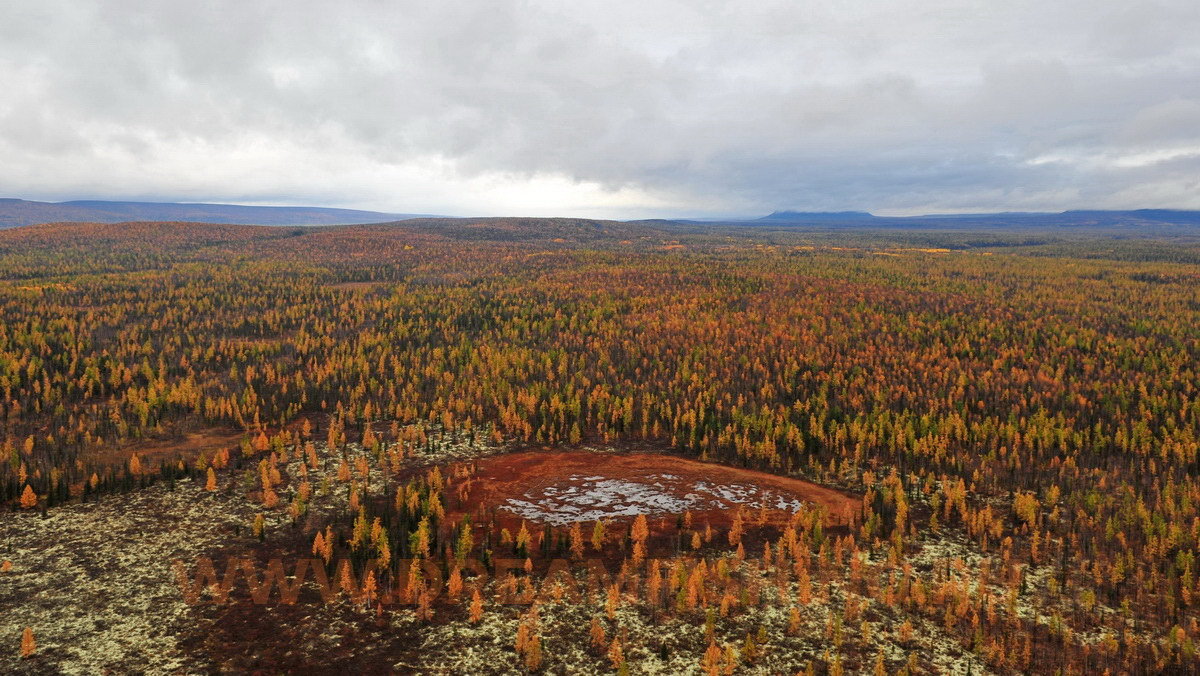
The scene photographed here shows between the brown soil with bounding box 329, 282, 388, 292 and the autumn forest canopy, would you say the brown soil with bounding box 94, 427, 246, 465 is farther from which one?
the brown soil with bounding box 329, 282, 388, 292

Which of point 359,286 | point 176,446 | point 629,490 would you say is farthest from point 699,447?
point 359,286

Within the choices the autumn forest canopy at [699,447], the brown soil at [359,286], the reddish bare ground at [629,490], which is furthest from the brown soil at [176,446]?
the brown soil at [359,286]

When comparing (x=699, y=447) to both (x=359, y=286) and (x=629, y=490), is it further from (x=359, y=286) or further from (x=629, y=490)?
(x=359, y=286)

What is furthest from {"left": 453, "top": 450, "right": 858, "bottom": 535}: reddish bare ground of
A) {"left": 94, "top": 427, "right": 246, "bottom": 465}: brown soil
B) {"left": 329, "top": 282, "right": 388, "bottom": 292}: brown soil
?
{"left": 329, "top": 282, "right": 388, "bottom": 292}: brown soil

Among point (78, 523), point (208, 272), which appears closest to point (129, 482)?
point (78, 523)

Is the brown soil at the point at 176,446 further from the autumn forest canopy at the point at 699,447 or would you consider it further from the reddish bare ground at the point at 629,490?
the reddish bare ground at the point at 629,490

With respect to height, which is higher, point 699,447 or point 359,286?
point 359,286

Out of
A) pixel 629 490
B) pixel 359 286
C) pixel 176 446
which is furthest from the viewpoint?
pixel 359 286
